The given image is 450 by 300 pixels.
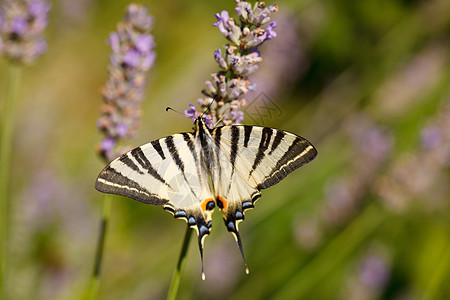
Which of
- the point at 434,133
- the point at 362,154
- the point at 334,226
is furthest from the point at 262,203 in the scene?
the point at 434,133

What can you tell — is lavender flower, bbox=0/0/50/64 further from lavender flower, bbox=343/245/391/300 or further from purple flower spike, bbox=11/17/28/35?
lavender flower, bbox=343/245/391/300

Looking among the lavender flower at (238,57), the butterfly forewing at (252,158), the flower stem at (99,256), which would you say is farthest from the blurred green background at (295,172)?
the flower stem at (99,256)

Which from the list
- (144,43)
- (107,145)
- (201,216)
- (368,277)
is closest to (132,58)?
(144,43)

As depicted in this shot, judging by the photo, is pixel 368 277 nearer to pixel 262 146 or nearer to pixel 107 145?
pixel 262 146

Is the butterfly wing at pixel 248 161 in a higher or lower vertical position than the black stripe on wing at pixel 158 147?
lower

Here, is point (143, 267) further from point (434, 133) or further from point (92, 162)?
point (434, 133)

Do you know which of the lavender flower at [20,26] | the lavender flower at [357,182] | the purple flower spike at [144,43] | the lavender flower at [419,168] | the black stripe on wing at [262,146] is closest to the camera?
the black stripe on wing at [262,146]

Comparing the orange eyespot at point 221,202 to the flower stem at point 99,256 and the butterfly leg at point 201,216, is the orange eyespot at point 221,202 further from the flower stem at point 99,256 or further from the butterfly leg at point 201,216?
the flower stem at point 99,256
